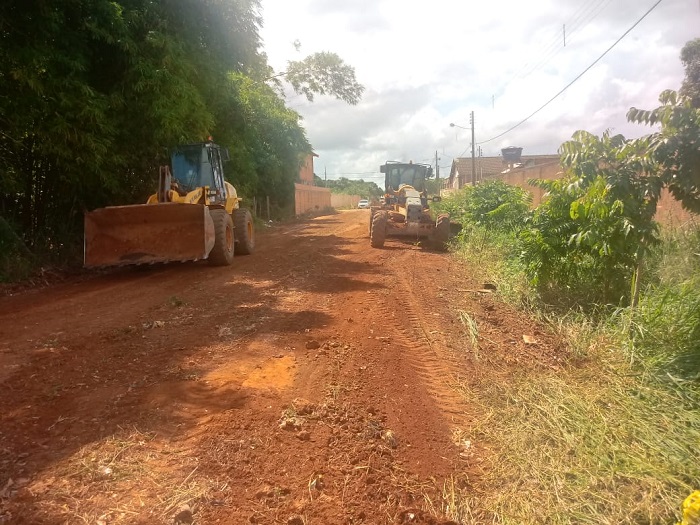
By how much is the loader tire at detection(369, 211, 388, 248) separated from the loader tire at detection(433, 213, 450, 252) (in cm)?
138

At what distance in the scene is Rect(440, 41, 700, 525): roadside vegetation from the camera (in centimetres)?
291

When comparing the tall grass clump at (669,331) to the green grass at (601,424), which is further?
the tall grass clump at (669,331)

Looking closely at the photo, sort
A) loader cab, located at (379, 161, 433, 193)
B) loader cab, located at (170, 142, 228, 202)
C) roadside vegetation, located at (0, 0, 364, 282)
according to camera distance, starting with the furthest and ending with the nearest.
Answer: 1. loader cab, located at (379, 161, 433, 193)
2. loader cab, located at (170, 142, 228, 202)
3. roadside vegetation, located at (0, 0, 364, 282)

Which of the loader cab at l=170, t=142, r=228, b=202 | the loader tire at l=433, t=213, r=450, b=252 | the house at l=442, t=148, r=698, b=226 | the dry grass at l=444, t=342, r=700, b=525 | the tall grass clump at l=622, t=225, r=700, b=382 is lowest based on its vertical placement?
the dry grass at l=444, t=342, r=700, b=525

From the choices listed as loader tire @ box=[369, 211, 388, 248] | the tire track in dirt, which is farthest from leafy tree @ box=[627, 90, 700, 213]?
loader tire @ box=[369, 211, 388, 248]

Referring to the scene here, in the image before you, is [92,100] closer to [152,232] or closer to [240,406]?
[152,232]

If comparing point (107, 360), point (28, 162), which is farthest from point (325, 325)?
point (28, 162)

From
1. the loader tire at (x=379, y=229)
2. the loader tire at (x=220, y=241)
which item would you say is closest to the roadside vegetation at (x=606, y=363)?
the loader tire at (x=220, y=241)

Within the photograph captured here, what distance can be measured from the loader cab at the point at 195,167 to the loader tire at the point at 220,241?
2.97 feet

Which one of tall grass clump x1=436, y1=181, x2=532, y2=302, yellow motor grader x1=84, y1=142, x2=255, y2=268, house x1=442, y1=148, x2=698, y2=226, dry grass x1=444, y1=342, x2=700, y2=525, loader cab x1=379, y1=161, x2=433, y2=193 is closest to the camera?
dry grass x1=444, y1=342, x2=700, y2=525

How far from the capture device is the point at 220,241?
10016mm

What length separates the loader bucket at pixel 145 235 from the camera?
9.09m

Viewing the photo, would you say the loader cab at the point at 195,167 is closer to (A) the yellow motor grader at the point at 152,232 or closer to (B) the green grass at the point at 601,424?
(A) the yellow motor grader at the point at 152,232

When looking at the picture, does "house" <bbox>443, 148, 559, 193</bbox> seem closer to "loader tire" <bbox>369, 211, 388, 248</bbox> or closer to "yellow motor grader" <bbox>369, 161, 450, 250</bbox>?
"yellow motor grader" <bbox>369, 161, 450, 250</bbox>
